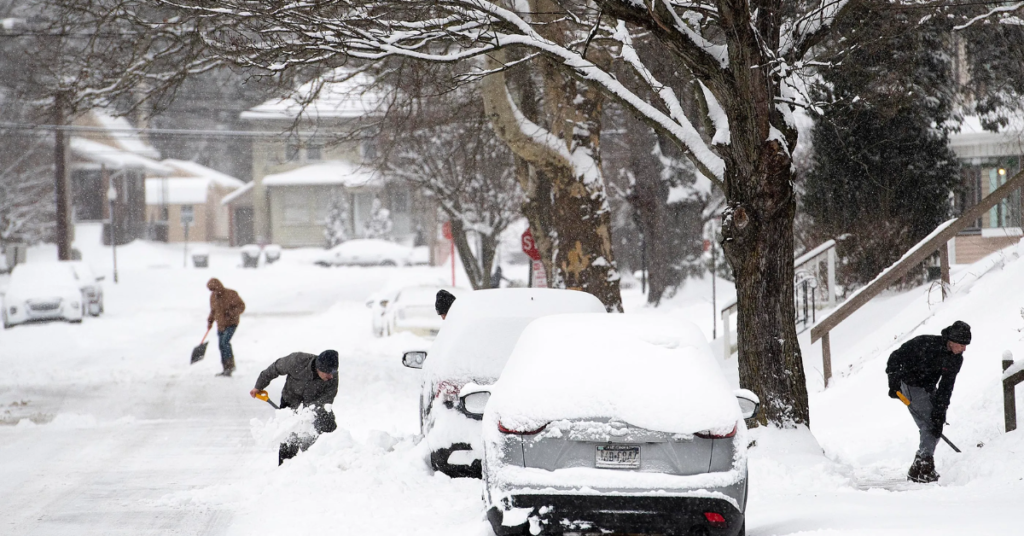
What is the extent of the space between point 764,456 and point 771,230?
6.38 feet

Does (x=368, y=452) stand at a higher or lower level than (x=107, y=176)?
lower

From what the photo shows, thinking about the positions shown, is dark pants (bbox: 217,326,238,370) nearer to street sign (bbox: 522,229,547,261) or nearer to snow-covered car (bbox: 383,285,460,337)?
snow-covered car (bbox: 383,285,460,337)

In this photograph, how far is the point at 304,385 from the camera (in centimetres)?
884

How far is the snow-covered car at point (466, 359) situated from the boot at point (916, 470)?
320 centimetres

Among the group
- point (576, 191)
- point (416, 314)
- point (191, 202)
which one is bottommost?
point (416, 314)

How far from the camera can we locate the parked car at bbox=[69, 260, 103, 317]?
30.2m

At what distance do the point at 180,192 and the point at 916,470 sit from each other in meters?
77.5

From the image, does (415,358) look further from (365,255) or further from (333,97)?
(365,255)

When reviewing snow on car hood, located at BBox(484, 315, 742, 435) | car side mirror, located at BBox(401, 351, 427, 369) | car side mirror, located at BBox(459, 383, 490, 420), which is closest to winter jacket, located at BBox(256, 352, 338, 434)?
car side mirror, located at BBox(401, 351, 427, 369)

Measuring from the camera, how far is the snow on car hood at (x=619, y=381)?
5598 mm

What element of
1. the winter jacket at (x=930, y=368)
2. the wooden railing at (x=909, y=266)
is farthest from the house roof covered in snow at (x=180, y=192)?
the winter jacket at (x=930, y=368)

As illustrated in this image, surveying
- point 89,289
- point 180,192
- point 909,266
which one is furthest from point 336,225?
point 909,266

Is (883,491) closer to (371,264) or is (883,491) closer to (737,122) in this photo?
(737,122)

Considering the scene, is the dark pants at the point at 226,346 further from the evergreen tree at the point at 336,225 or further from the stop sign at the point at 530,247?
the evergreen tree at the point at 336,225
